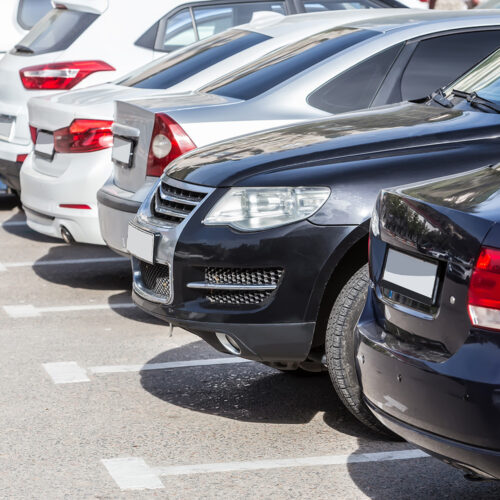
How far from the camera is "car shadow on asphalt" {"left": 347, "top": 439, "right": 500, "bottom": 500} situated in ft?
13.8

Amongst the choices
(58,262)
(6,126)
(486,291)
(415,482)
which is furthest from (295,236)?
(6,126)

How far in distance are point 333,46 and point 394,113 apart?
1361mm

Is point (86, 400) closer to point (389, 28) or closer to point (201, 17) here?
point (389, 28)

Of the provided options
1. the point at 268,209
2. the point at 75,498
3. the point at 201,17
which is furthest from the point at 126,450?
the point at 201,17

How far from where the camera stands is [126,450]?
15.3 ft

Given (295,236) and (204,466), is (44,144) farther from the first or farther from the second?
(204,466)

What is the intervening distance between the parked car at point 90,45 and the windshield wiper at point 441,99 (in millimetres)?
4177

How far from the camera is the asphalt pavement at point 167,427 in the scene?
429 centimetres

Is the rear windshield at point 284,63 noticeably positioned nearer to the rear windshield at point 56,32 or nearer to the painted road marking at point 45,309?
the painted road marking at point 45,309

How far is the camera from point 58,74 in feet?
30.8

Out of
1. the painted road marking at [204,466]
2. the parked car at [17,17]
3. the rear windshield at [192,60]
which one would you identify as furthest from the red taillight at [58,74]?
the painted road marking at [204,466]

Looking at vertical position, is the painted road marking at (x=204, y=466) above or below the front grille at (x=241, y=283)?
below

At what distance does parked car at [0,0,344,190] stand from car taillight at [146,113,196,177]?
3.20m

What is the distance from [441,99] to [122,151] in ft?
6.37
